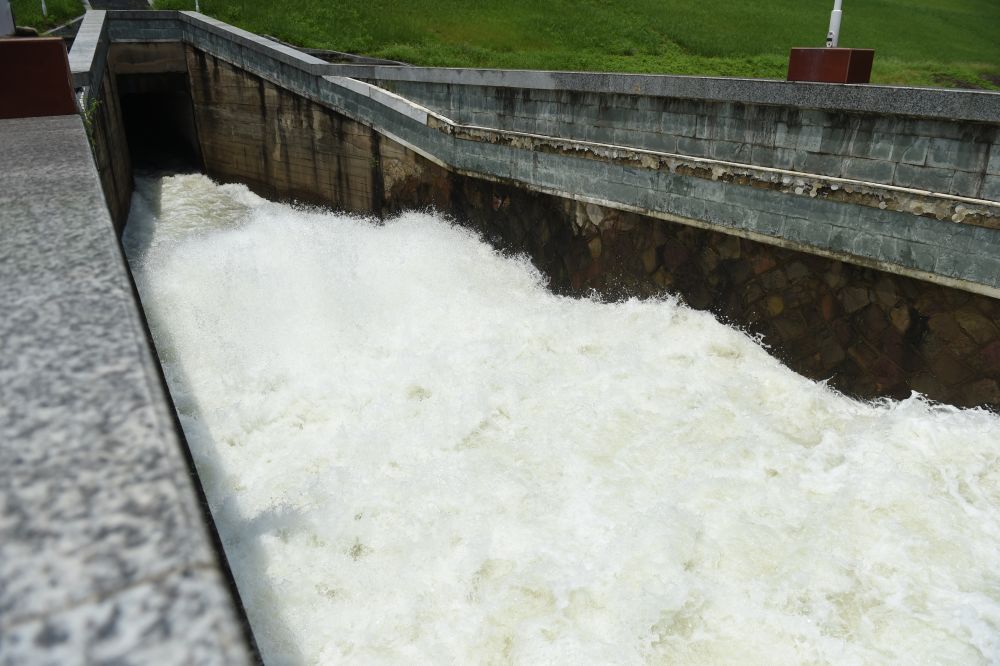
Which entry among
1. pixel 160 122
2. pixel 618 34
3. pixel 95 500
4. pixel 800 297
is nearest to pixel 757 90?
pixel 800 297

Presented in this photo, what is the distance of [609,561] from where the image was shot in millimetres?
4516

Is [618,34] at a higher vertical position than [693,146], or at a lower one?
higher

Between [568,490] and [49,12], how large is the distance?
1953 cm

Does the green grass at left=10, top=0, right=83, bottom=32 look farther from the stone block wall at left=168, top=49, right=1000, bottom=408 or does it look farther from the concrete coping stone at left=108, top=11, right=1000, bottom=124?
the concrete coping stone at left=108, top=11, right=1000, bottom=124

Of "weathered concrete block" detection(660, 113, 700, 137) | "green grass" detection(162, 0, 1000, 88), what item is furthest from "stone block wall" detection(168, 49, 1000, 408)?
"green grass" detection(162, 0, 1000, 88)

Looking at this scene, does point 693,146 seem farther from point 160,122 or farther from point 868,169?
point 160,122

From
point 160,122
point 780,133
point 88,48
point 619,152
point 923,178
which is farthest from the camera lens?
point 160,122

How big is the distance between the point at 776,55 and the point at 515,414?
20.0 metres

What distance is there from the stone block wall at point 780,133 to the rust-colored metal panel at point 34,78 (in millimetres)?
5169

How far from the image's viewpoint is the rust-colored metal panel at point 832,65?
6609 mm

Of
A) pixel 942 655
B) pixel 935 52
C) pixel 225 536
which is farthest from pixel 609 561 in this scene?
pixel 935 52

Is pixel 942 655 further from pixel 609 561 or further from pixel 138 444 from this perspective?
pixel 138 444

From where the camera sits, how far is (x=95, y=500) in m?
1.18

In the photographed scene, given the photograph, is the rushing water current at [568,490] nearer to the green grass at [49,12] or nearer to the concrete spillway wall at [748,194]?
the concrete spillway wall at [748,194]
